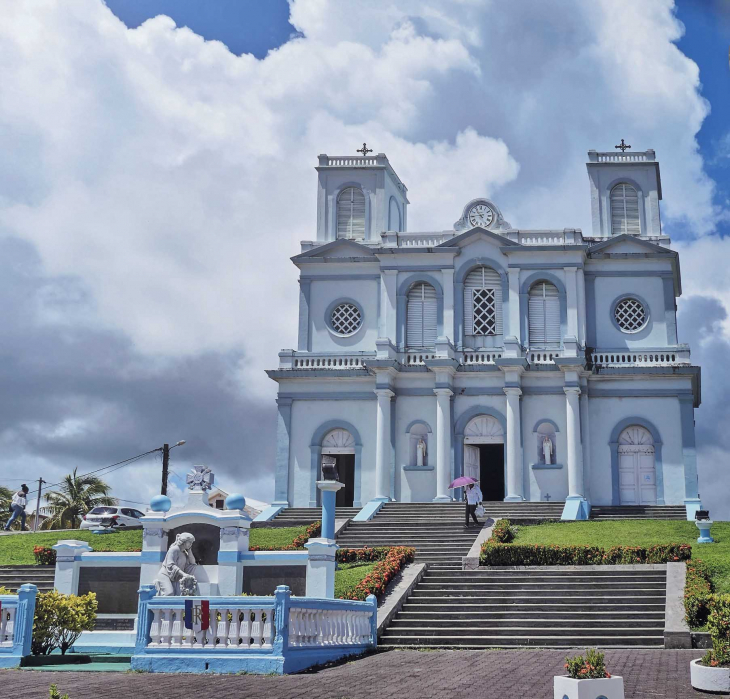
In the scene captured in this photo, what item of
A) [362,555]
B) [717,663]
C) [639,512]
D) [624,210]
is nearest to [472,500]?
[362,555]

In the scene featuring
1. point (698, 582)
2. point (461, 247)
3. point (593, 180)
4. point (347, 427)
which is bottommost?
point (698, 582)

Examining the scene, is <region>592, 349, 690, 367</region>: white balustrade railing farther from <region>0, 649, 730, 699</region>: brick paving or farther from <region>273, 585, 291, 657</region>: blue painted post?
<region>273, 585, 291, 657</region>: blue painted post

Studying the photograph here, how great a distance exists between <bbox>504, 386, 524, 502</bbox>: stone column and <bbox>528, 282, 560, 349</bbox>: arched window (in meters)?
2.51

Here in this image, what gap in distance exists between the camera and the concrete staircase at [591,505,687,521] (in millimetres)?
34219

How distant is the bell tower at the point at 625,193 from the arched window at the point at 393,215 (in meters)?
7.89

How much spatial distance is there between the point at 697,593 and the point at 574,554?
4575mm

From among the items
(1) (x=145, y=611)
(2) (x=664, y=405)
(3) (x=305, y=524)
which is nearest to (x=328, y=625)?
(1) (x=145, y=611)

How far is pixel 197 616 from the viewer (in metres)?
14.8

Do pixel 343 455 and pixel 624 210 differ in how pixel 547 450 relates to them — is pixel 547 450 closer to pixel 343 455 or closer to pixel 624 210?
pixel 343 455

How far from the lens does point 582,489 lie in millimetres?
35156

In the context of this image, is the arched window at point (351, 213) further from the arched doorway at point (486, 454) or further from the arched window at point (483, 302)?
the arched doorway at point (486, 454)

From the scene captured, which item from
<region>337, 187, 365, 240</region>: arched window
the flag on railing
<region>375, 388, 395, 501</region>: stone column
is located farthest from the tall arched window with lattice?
the flag on railing

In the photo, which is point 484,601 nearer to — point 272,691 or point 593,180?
point 272,691

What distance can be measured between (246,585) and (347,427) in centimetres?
1712
